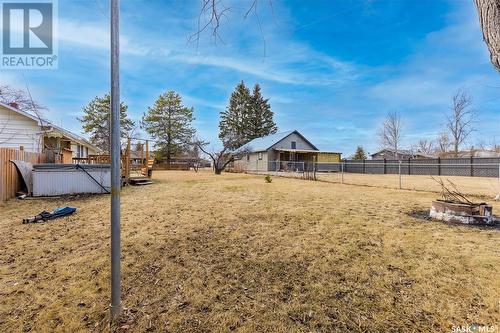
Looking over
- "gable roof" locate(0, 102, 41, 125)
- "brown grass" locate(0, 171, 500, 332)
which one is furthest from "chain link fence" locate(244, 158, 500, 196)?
"gable roof" locate(0, 102, 41, 125)

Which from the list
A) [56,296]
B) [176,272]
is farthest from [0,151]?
[176,272]

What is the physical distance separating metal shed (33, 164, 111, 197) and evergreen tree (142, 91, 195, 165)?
2937 centimetres

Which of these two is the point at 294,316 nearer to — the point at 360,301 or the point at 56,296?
the point at 360,301

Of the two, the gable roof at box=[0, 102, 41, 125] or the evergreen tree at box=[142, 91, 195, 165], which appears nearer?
the gable roof at box=[0, 102, 41, 125]

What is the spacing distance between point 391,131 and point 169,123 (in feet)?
113

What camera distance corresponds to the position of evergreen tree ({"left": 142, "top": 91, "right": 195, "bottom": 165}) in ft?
128

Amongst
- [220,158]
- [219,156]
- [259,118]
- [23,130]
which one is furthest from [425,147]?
[23,130]

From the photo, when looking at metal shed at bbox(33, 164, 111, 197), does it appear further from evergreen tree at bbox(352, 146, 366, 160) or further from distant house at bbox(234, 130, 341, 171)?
evergreen tree at bbox(352, 146, 366, 160)

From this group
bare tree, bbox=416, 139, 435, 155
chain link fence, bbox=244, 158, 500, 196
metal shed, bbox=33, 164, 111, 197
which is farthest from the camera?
bare tree, bbox=416, 139, 435, 155

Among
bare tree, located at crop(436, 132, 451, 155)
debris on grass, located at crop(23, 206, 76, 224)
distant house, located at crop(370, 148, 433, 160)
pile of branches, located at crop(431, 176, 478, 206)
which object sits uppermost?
bare tree, located at crop(436, 132, 451, 155)

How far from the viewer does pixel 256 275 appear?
302cm

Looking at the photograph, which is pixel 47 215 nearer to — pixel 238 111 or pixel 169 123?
pixel 169 123

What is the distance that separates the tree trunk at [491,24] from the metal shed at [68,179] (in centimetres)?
1105

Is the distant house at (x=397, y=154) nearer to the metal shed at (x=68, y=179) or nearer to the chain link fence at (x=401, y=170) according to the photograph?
the chain link fence at (x=401, y=170)
